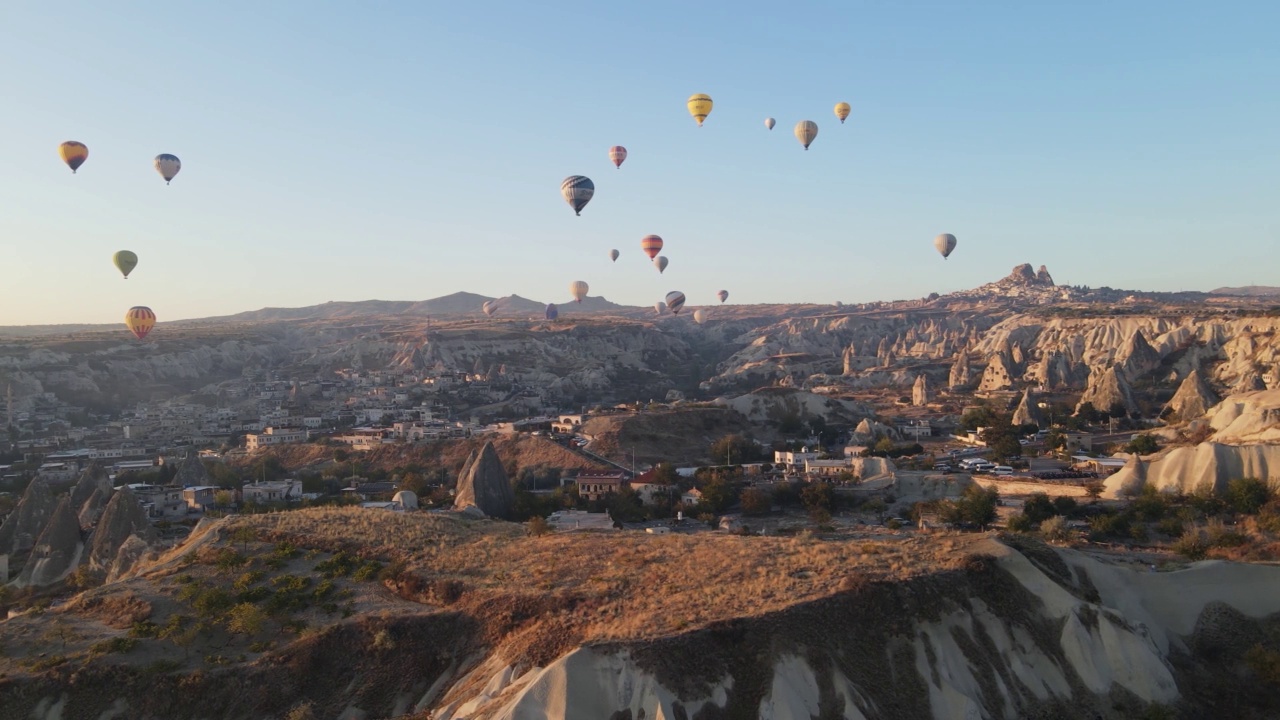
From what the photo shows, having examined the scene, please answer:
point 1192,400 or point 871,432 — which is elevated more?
point 1192,400

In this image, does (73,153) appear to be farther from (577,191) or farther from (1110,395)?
(1110,395)

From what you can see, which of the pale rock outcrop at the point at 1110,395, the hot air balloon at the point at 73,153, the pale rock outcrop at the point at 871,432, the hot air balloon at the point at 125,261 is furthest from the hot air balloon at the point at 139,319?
the pale rock outcrop at the point at 1110,395

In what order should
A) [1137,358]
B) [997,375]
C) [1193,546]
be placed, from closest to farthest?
[1193,546] → [1137,358] → [997,375]

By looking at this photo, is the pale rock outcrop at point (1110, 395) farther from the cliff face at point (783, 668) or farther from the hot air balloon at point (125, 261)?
the hot air balloon at point (125, 261)

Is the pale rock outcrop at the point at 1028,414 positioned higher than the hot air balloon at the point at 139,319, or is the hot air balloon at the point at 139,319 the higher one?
the hot air balloon at the point at 139,319

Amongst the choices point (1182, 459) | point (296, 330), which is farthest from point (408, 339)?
point (1182, 459)

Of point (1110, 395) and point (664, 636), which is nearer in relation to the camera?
point (664, 636)

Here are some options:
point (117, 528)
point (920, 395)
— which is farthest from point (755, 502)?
point (920, 395)

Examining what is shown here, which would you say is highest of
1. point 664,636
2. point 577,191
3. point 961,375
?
point 577,191
